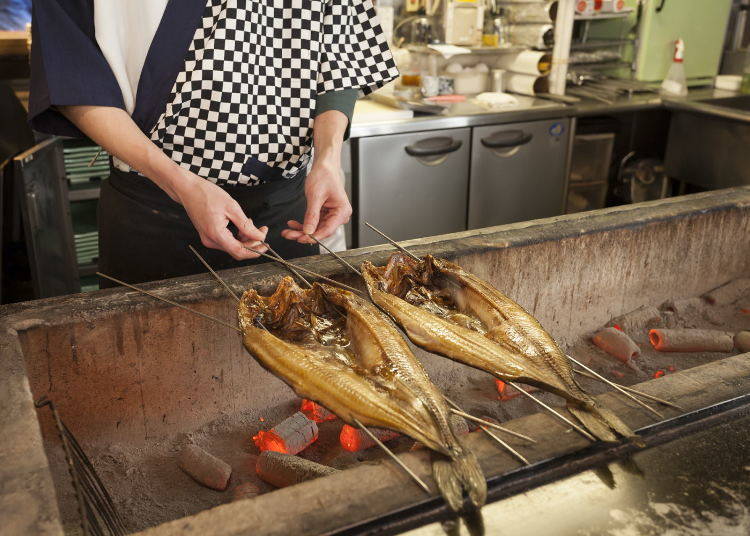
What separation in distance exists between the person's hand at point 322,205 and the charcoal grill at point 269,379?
104 millimetres

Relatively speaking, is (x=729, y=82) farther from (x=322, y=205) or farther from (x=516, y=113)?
(x=322, y=205)

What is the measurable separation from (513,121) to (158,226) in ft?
9.89

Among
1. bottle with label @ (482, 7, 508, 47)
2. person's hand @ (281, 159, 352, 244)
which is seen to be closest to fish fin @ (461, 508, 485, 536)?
person's hand @ (281, 159, 352, 244)

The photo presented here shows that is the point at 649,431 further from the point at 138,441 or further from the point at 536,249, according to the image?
the point at 138,441

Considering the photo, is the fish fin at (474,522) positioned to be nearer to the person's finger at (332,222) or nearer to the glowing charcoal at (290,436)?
the glowing charcoal at (290,436)

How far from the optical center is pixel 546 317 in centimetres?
221

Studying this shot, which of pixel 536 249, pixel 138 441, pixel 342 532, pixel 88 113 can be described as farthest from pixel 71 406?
pixel 536 249

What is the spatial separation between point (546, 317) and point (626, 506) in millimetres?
1061

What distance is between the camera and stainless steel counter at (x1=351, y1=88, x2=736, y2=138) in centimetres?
403

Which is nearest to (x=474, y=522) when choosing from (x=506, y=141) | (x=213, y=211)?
(x=213, y=211)

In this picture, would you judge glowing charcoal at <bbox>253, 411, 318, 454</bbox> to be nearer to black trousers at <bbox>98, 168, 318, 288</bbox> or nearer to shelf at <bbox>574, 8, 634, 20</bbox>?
black trousers at <bbox>98, 168, 318, 288</bbox>

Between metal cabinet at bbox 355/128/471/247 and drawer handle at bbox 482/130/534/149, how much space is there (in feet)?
0.55

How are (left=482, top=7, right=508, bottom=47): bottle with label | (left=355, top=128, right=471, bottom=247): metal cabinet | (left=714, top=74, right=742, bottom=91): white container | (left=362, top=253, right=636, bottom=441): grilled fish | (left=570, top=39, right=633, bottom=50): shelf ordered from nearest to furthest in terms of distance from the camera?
(left=362, top=253, right=636, bottom=441): grilled fish
(left=355, top=128, right=471, bottom=247): metal cabinet
(left=482, top=7, right=508, bottom=47): bottle with label
(left=570, top=39, right=633, bottom=50): shelf
(left=714, top=74, right=742, bottom=91): white container

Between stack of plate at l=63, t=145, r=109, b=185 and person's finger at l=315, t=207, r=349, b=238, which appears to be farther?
stack of plate at l=63, t=145, r=109, b=185
